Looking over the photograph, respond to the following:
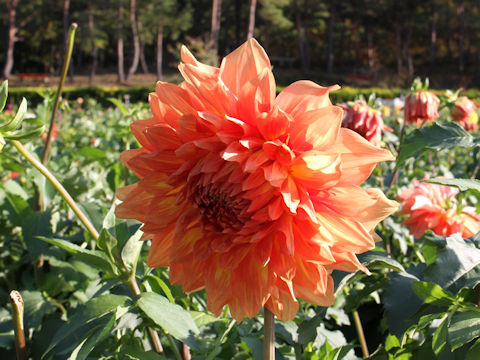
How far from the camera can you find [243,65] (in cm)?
72

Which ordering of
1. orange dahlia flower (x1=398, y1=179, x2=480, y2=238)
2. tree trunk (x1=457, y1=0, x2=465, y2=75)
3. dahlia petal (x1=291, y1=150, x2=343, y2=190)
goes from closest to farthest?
dahlia petal (x1=291, y1=150, x2=343, y2=190)
orange dahlia flower (x1=398, y1=179, x2=480, y2=238)
tree trunk (x1=457, y1=0, x2=465, y2=75)

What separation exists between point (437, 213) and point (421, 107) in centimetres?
79

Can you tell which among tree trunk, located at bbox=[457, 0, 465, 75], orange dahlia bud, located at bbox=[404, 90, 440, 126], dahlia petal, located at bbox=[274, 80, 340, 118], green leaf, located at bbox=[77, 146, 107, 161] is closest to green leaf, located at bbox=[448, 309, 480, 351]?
dahlia petal, located at bbox=[274, 80, 340, 118]

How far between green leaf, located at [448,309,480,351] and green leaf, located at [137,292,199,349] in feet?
1.34

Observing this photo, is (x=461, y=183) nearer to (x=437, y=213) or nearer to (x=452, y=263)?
(x=452, y=263)

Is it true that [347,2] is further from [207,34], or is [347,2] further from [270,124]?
[270,124]

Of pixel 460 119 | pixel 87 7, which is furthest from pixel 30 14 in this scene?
pixel 460 119

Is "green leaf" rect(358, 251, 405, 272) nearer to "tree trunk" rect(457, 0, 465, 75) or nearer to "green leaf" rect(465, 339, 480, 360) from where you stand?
"green leaf" rect(465, 339, 480, 360)

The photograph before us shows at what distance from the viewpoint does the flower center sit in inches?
Result: 28.1

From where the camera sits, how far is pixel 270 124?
680 mm

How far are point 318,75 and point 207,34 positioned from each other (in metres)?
11.7

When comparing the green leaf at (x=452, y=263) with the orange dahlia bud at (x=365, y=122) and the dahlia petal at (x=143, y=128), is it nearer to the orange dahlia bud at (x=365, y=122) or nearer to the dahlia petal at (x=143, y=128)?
the dahlia petal at (x=143, y=128)

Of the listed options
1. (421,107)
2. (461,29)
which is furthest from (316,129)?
(461,29)

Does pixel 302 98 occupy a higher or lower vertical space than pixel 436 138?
higher
